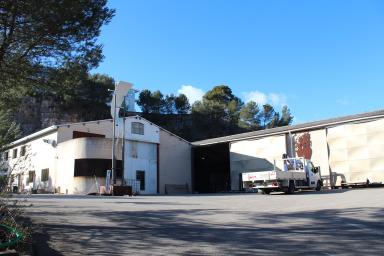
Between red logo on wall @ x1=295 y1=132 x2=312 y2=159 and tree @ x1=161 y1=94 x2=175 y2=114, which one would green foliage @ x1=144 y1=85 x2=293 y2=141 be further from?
red logo on wall @ x1=295 y1=132 x2=312 y2=159

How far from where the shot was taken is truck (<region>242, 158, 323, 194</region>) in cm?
2548

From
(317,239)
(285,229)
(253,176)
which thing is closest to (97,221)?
(285,229)

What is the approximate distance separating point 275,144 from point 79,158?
1645cm

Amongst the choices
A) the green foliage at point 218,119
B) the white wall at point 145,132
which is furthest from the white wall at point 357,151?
the green foliage at point 218,119

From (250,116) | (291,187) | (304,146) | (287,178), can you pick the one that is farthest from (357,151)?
(250,116)

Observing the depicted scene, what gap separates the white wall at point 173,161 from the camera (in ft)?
141

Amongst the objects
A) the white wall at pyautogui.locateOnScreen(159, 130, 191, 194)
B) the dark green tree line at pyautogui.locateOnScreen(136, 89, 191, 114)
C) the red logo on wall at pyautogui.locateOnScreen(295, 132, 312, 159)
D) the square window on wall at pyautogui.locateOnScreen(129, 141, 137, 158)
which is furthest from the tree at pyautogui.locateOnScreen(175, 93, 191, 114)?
the red logo on wall at pyautogui.locateOnScreen(295, 132, 312, 159)

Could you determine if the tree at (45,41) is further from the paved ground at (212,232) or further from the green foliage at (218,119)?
the green foliage at (218,119)

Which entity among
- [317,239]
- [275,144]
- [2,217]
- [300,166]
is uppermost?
[275,144]

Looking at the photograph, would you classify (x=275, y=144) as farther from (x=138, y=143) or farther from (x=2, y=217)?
(x=2, y=217)

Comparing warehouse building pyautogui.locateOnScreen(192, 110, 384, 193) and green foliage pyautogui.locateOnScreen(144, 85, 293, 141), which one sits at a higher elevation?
green foliage pyautogui.locateOnScreen(144, 85, 293, 141)

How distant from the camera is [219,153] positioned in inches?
1929

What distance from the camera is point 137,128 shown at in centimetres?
4094

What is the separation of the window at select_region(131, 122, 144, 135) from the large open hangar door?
24.4 ft
